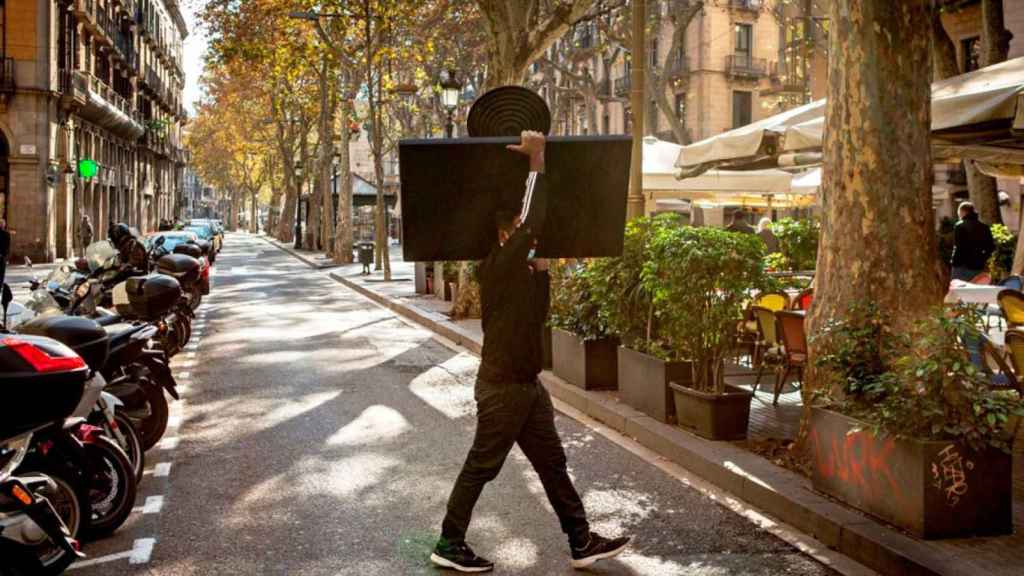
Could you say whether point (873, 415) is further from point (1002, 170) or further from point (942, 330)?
point (1002, 170)

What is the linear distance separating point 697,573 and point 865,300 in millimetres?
2170

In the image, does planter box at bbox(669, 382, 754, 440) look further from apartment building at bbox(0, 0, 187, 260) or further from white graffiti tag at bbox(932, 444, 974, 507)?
apartment building at bbox(0, 0, 187, 260)

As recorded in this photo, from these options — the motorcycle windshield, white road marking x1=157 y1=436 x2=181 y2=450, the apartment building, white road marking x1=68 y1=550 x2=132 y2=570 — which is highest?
the apartment building

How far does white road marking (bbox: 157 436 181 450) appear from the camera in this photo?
26.5 ft

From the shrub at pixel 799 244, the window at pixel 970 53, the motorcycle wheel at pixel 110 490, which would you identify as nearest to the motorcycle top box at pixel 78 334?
the motorcycle wheel at pixel 110 490

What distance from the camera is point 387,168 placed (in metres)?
99.6

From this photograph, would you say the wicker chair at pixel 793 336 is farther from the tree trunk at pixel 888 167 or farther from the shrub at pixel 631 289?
the tree trunk at pixel 888 167

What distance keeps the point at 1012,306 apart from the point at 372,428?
508 cm

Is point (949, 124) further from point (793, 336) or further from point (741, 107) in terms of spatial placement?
point (741, 107)

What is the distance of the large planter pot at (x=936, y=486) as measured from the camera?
17.6ft

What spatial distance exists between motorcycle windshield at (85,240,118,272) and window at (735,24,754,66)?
152 feet

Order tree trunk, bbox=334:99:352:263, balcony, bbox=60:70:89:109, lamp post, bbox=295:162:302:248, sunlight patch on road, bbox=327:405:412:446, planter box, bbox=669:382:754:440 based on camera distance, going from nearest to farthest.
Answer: planter box, bbox=669:382:754:440, sunlight patch on road, bbox=327:405:412:446, tree trunk, bbox=334:99:352:263, balcony, bbox=60:70:89:109, lamp post, bbox=295:162:302:248

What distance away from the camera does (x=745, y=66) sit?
5397 cm

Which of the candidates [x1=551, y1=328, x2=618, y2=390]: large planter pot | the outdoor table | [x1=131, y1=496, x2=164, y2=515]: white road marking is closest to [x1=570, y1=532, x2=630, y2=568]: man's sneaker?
[x1=131, y1=496, x2=164, y2=515]: white road marking
